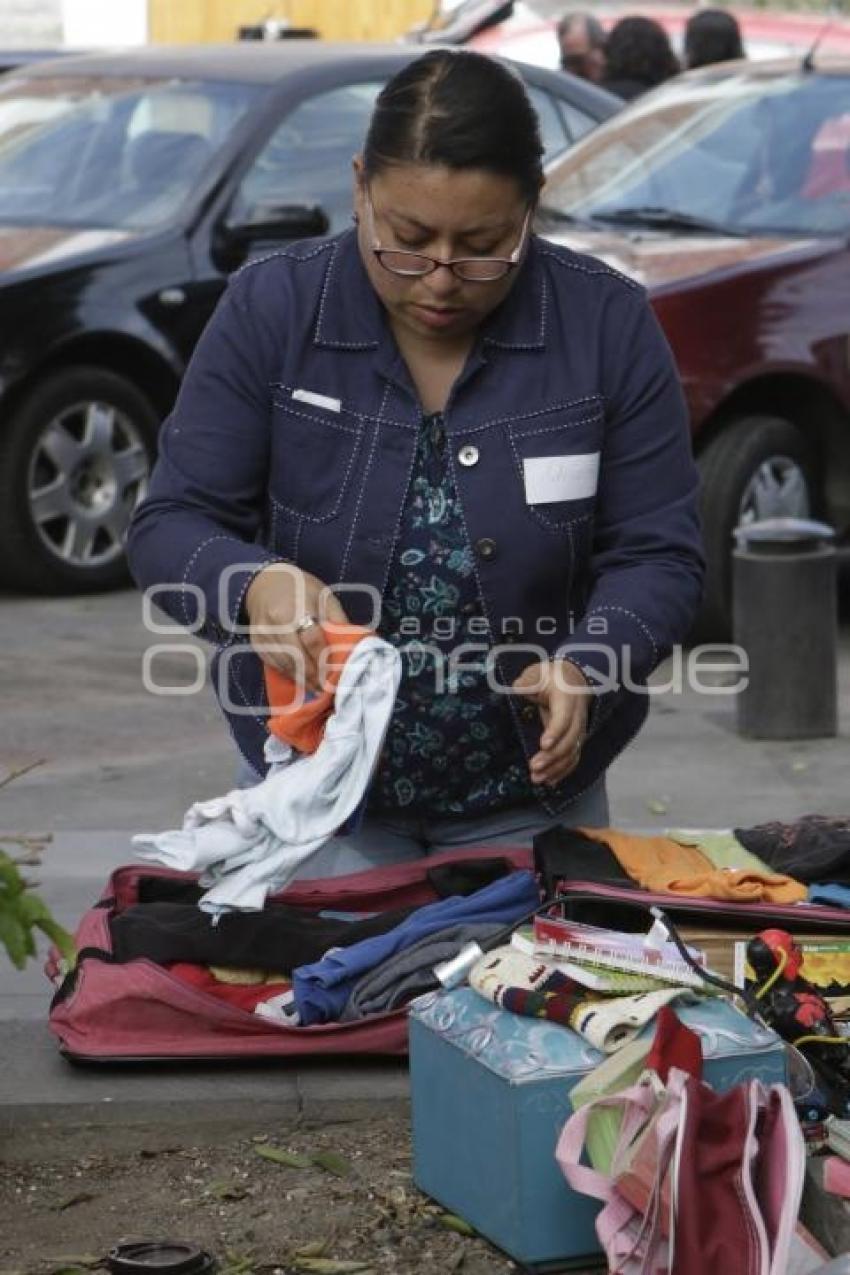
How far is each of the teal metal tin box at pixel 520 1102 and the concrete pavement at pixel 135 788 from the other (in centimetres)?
47

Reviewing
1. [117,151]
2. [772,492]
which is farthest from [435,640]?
[117,151]

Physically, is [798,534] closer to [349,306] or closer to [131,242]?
[131,242]

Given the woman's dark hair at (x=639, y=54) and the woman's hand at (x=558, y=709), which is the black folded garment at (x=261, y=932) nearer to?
the woman's hand at (x=558, y=709)

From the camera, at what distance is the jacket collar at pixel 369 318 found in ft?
13.6

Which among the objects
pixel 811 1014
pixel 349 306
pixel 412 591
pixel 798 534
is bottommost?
pixel 798 534

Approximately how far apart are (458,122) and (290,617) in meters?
0.73

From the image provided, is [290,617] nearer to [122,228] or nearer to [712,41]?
[122,228]

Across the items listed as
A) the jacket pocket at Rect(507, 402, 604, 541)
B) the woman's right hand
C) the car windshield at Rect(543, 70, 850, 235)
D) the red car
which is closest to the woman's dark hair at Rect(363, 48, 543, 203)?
the jacket pocket at Rect(507, 402, 604, 541)

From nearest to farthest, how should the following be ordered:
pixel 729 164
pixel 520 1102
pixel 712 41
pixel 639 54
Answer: pixel 520 1102
pixel 729 164
pixel 712 41
pixel 639 54

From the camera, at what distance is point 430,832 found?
4363 millimetres

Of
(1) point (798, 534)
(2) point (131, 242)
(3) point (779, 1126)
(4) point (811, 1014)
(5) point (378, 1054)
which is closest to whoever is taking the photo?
(3) point (779, 1126)

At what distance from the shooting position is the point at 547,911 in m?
3.97

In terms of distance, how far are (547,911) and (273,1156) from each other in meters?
0.54

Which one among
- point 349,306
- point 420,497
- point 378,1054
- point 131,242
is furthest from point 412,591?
point 131,242
